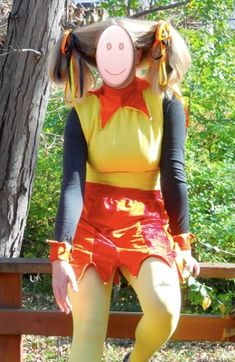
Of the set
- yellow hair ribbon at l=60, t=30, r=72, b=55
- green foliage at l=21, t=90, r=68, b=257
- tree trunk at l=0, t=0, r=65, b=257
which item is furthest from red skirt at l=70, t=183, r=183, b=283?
green foliage at l=21, t=90, r=68, b=257

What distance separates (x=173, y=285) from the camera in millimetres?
2932

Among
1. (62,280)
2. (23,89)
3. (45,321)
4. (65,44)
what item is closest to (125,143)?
(65,44)

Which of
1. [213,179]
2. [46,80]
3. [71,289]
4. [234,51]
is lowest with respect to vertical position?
[71,289]

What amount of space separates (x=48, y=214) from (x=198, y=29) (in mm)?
2390

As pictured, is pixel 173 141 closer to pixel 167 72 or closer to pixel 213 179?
pixel 167 72

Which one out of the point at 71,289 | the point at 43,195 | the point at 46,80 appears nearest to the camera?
the point at 71,289

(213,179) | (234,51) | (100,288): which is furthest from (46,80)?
(234,51)

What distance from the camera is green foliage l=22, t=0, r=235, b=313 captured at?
6551mm

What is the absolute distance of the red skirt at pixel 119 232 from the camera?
299cm

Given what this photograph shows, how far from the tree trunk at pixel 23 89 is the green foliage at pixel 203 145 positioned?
201 centimetres

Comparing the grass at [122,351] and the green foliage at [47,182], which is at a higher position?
the green foliage at [47,182]

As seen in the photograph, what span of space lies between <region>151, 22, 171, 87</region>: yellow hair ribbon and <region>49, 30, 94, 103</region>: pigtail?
30cm

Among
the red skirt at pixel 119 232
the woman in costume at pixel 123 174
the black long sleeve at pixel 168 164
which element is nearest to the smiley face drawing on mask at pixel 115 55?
the woman in costume at pixel 123 174

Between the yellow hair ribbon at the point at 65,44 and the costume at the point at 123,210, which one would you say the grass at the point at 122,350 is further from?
the yellow hair ribbon at the point at 65,44
